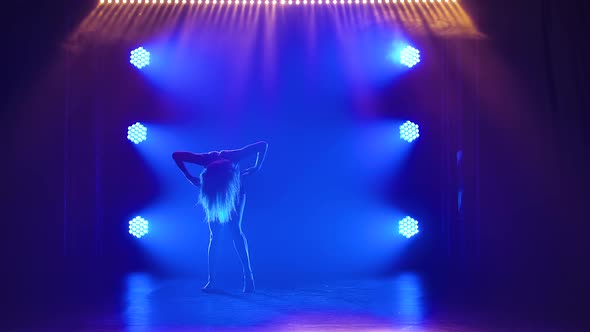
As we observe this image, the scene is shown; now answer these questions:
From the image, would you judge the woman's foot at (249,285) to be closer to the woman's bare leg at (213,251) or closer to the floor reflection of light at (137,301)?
the woman's bare leg at (213,251)

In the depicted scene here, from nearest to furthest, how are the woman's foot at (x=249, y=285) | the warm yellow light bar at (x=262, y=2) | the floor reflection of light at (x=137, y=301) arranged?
the floor reflection of light at (x=137, y=301), the woman's foot at (x=249, y=285), the warm yellow light bar at (x=262, y=2)

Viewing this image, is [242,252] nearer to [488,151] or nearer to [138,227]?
[138,227]

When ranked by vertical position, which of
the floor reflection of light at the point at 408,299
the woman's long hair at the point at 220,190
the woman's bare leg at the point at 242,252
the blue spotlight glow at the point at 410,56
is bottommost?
the floor reflection of light at the point at 408,299

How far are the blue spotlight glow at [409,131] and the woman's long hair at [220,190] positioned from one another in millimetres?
2311

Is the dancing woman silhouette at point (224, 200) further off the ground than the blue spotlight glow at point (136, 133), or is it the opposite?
the blue spotlight glow at point (136, 133)

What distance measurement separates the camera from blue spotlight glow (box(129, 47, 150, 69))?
5516 millimetres

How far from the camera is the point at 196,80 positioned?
5.59m

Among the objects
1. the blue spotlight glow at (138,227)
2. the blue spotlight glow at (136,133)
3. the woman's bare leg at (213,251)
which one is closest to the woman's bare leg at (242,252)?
the woman's bare leg at (213,251)

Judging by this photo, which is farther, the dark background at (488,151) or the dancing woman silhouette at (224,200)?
the dark background at (488,151)

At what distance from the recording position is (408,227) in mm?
5484

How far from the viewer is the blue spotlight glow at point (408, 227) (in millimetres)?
5465

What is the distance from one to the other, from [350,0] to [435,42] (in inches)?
43.5

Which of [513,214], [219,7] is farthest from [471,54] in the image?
[219,7]

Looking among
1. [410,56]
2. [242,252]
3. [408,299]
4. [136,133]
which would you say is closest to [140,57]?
[136,133]
